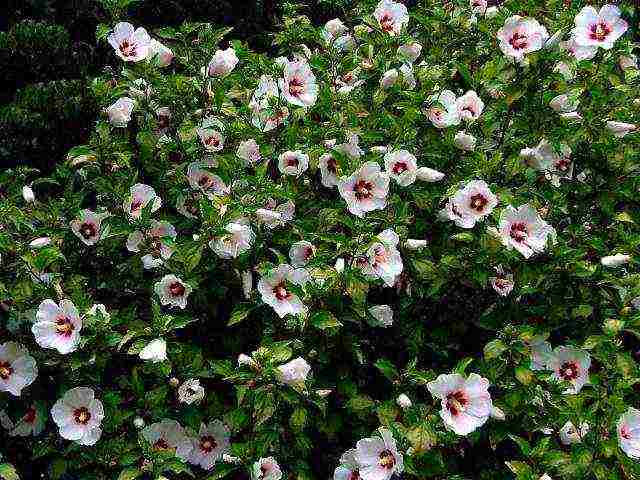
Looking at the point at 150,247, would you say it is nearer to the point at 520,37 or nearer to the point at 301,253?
the point at 301,253

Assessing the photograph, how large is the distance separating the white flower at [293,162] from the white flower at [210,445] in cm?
74

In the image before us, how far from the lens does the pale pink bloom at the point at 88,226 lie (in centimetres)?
249

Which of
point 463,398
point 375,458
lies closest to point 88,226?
point 375,458

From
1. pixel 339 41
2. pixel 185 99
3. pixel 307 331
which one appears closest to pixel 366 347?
pixel 307 331

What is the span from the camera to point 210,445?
244 cm

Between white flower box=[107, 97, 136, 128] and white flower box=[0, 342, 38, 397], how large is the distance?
2.35ft

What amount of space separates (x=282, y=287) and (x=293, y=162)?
0.40 meters

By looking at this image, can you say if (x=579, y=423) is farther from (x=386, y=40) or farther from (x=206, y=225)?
(x=386, y=40)

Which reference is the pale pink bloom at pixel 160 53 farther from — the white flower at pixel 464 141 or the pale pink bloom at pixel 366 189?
the white flower at pixel 464 141

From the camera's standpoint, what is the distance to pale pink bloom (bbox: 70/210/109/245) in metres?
2.49

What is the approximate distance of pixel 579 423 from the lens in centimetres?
216

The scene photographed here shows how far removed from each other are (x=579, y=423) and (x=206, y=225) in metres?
1.08

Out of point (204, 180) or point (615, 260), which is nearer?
point (615, 260)

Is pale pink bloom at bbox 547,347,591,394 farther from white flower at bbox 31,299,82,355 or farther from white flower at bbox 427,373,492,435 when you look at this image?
white flower at bbox 31,299,82,355
